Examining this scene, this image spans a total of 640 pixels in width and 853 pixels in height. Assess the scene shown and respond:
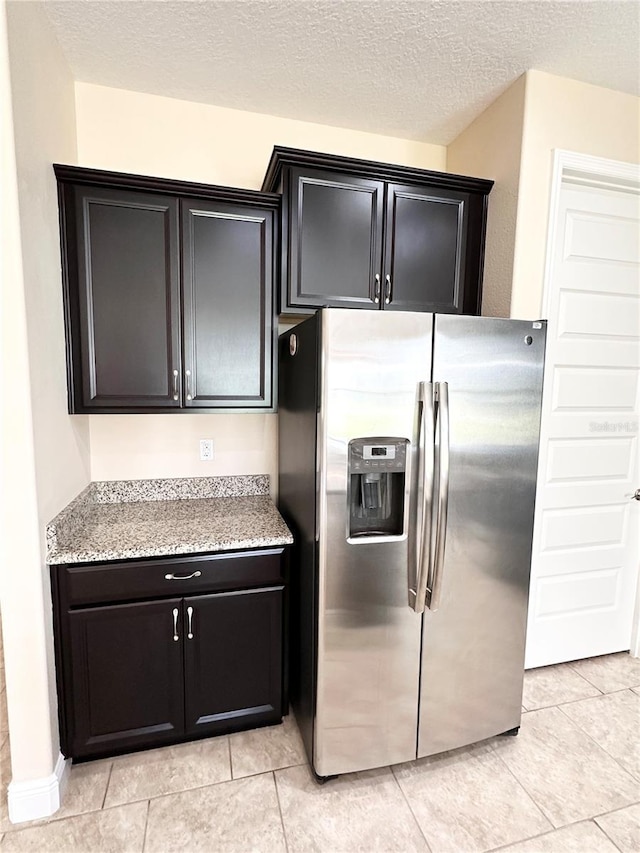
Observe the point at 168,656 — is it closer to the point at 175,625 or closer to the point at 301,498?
the point at 175,625

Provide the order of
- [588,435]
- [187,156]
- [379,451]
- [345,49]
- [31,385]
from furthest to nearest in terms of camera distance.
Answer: [588,435], [187,156], [345,49], [379,451], [31,385]

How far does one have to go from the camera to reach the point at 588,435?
7.56ft

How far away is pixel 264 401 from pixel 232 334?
0.34 meters

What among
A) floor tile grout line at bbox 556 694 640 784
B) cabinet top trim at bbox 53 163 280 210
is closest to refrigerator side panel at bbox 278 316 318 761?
cabinet top trim at bbox 53 163 280 210

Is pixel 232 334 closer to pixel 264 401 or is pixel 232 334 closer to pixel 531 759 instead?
Result: pixel 264 401

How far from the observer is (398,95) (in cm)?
207

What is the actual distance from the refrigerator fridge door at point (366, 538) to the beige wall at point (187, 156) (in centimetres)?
95

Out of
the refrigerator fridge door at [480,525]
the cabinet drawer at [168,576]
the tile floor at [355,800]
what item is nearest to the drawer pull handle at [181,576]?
the cabinet drawer at [168,576]

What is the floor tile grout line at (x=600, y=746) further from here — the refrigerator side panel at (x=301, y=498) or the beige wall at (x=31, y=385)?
the beige wall at (x=31, y=385)

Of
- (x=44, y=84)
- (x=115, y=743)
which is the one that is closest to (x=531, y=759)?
(x=115, y=743)

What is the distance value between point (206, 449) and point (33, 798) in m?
1.50

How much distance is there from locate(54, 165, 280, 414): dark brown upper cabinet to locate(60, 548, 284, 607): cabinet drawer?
66 centimetres

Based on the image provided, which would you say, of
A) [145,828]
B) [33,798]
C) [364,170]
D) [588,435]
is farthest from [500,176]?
[33,798]

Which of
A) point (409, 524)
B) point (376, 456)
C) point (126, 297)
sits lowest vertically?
point (409, 524)
